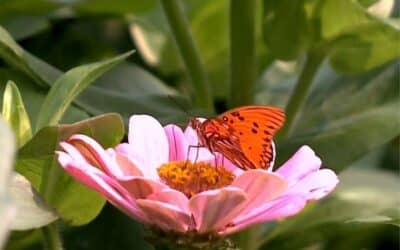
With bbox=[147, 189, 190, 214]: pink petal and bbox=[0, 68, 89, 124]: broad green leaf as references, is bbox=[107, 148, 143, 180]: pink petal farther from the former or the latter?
bbox=[0, 68, 89, 124]: broad green leaf

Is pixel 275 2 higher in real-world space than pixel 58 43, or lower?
higher

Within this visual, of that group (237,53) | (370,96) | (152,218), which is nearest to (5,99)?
(152,218)

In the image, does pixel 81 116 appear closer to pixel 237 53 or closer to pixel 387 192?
pixel 237 53

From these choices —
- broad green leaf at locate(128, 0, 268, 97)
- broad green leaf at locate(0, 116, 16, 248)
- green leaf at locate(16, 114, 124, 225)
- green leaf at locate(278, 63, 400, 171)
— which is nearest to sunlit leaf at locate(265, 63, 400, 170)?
green leaf at locate(278, 63, 400, 171)

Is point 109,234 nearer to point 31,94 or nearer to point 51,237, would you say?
point 31,94

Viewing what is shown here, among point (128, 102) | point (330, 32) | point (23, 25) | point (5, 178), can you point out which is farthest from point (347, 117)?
point (5, 178)

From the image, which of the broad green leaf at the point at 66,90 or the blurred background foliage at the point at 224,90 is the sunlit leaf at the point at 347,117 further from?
the broad green leaf at the point at 66,90
